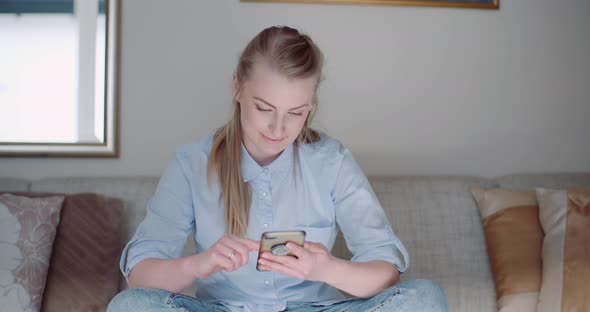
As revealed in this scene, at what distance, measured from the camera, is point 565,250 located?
1.91 metres

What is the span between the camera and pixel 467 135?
252 cm

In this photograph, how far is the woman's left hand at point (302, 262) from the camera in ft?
4.19

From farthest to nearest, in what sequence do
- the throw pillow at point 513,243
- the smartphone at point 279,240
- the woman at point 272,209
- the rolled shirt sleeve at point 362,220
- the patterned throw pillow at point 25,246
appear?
the throw pillow at point 513,243 → the patterned throw pillow at point 25,246 → the rolled shirt sleeve at point 362,220 → the woman at point 272,209 → the smartphone at point 279,240

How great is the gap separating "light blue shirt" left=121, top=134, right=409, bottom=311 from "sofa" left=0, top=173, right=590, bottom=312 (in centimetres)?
48

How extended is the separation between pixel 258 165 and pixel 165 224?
0.95ft

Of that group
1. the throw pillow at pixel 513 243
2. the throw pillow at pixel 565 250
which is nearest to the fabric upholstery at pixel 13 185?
the throw pillow at pixel 513 243

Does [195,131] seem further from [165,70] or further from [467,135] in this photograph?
[467,135]

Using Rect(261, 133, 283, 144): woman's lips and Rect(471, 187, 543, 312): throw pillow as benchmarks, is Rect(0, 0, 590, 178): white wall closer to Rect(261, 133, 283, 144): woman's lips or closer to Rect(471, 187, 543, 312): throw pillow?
Rect(471, 187, 543, 312): throw pillow

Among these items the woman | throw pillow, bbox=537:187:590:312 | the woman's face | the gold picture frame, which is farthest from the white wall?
the woman's face

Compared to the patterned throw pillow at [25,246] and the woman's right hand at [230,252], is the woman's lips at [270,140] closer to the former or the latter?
the woman's right hand at [230,252]

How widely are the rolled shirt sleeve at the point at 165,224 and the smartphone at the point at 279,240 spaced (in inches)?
14.0

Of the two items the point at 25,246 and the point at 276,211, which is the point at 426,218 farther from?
the point at 25,246

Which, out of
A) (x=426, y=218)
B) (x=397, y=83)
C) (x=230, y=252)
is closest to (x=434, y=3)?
(x=397, y=83)

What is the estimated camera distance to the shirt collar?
1619mm
